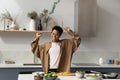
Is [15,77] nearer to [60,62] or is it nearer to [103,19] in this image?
[60,62]

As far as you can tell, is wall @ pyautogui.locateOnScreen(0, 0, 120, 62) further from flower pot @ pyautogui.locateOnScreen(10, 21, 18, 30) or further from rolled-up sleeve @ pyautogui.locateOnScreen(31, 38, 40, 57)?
rolled-up sleeve @ pyautogui.locateOnScreen(31, 38, 40, 57)

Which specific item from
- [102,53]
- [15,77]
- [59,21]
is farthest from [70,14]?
[15,77]

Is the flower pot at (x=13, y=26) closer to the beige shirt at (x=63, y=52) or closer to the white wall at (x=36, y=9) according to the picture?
the white wall at (x=36, y=9)

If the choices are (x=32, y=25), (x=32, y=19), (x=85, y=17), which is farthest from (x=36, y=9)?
(x=85, y=17)

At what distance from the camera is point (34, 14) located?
5.04 m

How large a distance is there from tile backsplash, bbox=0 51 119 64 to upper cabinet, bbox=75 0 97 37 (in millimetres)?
488

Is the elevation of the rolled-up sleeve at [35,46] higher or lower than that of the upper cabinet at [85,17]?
lower

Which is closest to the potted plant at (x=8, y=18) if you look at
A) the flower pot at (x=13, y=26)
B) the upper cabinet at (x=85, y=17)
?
the flower pot at (x=13, y=26)

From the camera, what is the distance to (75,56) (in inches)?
208

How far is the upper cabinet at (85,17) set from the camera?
16.1 ft

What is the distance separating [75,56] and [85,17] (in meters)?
0.80

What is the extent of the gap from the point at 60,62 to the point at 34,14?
1.50 metres

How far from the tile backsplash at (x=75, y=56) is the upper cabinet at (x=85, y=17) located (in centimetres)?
49

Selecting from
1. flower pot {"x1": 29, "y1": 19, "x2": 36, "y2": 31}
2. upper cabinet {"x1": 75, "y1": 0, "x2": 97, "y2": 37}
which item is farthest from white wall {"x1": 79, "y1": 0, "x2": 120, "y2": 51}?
flower pot {"x1": 29, "y1": 19, "x2": 36, "y2": 31}
